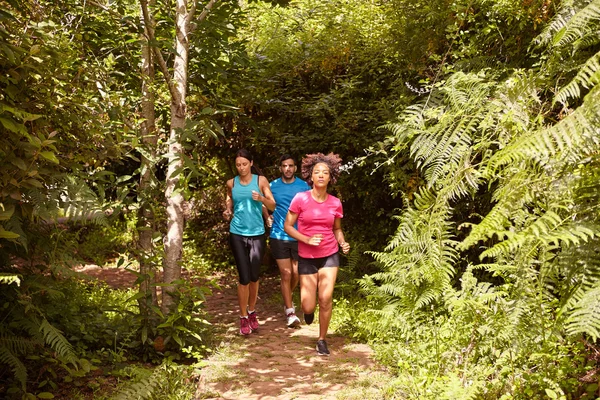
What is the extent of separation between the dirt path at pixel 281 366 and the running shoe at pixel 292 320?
2.8 inches

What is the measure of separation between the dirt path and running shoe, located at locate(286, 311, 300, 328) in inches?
2.8

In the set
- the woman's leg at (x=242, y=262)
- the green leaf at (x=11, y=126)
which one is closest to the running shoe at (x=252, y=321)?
the woman's leg at (x=242, y=262)

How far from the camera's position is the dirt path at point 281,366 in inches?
213

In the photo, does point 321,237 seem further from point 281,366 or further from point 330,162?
point 281,366

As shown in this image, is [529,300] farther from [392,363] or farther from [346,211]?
A: [346,211]

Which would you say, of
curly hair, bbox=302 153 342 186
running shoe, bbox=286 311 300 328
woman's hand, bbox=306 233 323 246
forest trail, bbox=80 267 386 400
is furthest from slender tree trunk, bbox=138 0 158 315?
running shoe, bbox=286 311 300 328

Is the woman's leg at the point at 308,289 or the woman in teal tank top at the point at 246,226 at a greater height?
the woman in teal tank top at the point at 246,226

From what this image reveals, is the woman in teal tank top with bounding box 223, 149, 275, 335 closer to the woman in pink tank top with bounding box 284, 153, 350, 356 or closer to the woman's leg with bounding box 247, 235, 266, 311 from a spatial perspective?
the woman's leg with bounding box 247, 235, 266, 311

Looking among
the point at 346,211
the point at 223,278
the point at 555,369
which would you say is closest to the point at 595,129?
the point at 555,369

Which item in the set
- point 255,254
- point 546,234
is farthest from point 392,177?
point 546,234

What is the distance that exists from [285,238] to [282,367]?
6.29ft

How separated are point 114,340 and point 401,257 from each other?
3089mm

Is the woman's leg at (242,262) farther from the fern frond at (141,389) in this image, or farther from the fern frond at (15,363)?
the fern frond at (15,363)

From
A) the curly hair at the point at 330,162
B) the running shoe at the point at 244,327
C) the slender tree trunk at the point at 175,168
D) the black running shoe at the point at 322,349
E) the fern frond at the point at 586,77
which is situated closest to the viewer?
the fern frond at the point at 586,77
